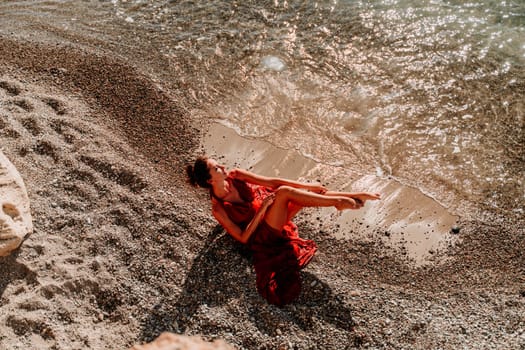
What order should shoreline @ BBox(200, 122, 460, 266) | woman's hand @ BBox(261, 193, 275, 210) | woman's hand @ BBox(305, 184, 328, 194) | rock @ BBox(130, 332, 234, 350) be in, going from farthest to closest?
shoreline @ BBox(200, 122, 460, 266) → woman's hand @ BBox(305, 184, 328, 194) → woman's hand @ BBox(261, 193, 275, 210) → rock @ BBox(130, 332, 234, 350)

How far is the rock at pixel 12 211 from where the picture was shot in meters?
5.93

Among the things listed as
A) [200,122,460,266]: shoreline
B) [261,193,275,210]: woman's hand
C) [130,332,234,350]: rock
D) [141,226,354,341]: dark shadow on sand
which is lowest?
[141,226,354,341]: dark shadow on sand

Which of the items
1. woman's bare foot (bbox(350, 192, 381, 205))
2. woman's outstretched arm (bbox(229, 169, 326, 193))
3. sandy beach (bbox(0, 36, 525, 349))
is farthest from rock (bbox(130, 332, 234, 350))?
woman's bare foot (bbox(350, 192, 381, 205))

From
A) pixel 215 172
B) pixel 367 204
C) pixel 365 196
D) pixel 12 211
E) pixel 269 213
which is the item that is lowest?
pixel 367 204

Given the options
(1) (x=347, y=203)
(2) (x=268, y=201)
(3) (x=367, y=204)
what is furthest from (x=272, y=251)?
(3) (x=367, y=204)

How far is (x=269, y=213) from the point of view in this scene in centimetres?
633

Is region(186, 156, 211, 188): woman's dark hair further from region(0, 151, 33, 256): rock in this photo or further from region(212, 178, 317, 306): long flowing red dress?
region(0, 151, 33, 256): rock

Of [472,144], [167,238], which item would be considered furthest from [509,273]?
[167,238]

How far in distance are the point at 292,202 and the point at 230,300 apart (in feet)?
4.86

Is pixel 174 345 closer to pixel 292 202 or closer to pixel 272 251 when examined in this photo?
pixel 272 251

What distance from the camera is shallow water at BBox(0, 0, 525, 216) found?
8.62 meters

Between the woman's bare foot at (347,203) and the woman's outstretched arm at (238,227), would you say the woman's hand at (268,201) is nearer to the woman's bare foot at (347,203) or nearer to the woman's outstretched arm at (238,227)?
the woman's outstretched arm at (238,227)

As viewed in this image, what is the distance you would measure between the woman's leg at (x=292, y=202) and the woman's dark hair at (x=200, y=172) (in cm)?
92

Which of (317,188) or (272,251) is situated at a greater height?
(317,188)
